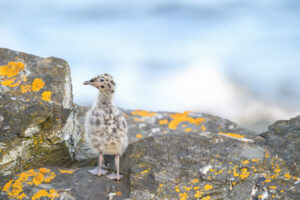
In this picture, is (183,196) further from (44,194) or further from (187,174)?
(44,194)

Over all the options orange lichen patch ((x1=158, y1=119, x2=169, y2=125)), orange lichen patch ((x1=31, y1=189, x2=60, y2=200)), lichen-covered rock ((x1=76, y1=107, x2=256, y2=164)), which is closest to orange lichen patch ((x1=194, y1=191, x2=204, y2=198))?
orange lichen patch ((x1=31, y1=189, x2=60, y2=200))

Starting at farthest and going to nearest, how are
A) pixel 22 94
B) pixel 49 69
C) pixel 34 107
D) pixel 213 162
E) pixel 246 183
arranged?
pixel 49 69, pixel 22 94, pixel 34 107, pixel 213 162, pixel 246 183

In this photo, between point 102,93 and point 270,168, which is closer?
point 270,168

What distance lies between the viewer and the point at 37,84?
802 cm

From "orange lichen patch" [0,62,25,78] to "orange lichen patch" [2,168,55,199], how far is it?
2.73m

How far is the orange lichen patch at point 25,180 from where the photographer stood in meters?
6.12

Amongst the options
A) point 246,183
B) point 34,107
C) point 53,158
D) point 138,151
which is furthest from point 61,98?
point 246,183

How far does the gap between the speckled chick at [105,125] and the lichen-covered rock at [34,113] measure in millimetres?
618

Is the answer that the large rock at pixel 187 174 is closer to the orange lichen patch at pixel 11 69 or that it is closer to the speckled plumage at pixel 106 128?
the speckled plumage at pixel 106 128

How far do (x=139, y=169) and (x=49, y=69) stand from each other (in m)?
3.56

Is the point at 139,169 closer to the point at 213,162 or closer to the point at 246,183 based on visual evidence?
the point at 213,162

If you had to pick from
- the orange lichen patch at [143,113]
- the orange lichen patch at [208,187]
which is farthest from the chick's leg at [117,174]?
the orange lichen patch at [143,113]

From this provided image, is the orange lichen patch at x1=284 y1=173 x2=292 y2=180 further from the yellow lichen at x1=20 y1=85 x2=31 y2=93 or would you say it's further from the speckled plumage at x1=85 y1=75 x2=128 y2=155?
the yellow lichen at x1=20 y1=85 x2=31 y2=93

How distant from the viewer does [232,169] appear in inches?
255
